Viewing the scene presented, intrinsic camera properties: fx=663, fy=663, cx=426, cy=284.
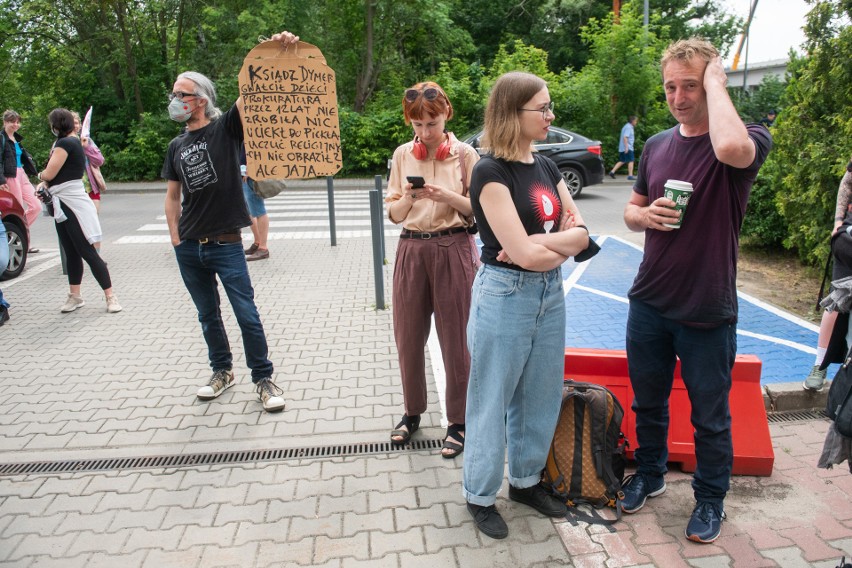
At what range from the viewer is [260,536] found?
3055 mm

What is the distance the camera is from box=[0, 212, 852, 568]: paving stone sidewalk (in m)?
2.93

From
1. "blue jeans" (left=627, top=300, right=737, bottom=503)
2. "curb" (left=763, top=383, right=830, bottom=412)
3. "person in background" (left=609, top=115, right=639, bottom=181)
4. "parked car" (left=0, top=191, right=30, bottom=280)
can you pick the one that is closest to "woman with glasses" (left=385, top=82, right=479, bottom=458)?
"blue jeans" (left=627, top=300, right=737, bottom=503)

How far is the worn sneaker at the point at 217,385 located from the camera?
4.54m

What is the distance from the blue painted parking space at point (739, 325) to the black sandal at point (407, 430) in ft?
6.51

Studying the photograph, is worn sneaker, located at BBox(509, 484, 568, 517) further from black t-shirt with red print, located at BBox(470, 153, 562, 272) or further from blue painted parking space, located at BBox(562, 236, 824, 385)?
blue painted parking space, located at BBox(562, 236, 824, 385)

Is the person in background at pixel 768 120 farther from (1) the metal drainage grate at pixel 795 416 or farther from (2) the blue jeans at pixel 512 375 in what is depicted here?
(2) the blue jeans at pixel 512 375

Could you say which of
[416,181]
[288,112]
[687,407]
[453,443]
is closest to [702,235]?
[687,407]

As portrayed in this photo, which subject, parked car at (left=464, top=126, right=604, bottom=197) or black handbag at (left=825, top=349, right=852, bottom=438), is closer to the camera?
black handbag at (left=825, top=349, right=852, bottom=438)

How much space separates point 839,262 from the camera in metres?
3.81

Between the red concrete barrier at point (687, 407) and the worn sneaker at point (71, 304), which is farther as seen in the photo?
the worn sneaker at point (71, 304)

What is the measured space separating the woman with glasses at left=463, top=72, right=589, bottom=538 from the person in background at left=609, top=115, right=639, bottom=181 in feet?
52.7

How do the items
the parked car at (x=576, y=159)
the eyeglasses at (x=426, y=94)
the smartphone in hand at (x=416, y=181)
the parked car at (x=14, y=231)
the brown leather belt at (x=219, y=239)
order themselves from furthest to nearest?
1. the parked car at (x=576, y=159)
2. the parked car at (x=14, y=231)
3. the brown leather belt at (x=219, y=239)
4. the eyeglasses at (x=426, y=94)
5. the smartphone in hand at (x=416, y=181)

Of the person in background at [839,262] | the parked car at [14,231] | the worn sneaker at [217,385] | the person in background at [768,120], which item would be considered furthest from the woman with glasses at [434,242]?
the person in background at [768,120]

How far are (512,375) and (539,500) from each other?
721mm
